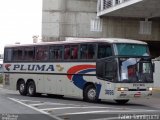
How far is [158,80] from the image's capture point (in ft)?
122

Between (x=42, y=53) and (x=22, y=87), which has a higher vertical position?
(x=42, y=53)

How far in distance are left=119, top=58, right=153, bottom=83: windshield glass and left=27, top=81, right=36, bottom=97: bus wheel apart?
26.9 ft

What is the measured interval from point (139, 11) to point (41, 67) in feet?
53.4

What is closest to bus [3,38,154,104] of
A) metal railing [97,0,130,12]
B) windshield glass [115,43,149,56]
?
windshield glass [115,43,149,56]

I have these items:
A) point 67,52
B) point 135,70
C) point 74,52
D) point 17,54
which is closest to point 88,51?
point 74,52

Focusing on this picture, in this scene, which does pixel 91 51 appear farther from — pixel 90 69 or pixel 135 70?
pixel 135 70

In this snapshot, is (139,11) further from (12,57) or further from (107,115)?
(107,115)

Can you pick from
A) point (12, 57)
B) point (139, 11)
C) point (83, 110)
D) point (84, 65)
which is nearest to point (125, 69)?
point (84, 65)

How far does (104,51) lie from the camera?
76.9 feet

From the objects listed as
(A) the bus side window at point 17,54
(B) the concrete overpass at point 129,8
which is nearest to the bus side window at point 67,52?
(A) the bus side window at point 17,54

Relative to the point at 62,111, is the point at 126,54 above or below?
above

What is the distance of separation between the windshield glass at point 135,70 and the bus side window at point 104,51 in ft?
2.64

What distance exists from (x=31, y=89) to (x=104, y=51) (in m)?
7.67

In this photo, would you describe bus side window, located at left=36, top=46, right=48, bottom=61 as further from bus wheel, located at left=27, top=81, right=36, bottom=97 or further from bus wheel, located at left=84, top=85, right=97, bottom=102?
bus wheel, located at left=84, top=85, right=97, bottom=102
